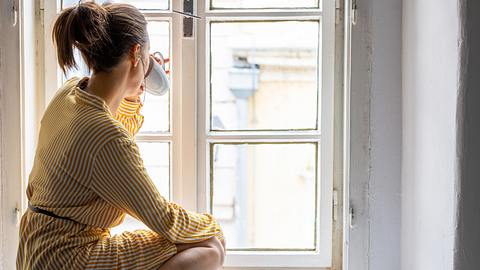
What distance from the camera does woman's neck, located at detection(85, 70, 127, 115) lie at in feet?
5.16

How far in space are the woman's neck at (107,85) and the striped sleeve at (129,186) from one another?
0.49 feet

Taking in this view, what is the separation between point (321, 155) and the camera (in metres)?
1.88

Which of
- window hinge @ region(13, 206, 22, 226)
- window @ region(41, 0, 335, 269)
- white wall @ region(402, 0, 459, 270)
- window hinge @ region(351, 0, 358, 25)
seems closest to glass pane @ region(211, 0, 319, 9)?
window @ region(41, 0, 335, 269)

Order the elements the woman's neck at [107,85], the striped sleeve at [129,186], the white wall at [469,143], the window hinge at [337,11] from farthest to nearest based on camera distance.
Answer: the window hinge at [337,11]
the woman's neck at [107,85]
the striped sleeve at [129,186]
the white wall at [469,143]

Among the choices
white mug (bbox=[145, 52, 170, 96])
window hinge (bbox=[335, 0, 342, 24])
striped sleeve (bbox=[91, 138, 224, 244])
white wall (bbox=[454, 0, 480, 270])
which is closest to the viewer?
white wall (bbox=[454, 0, 480, 270])

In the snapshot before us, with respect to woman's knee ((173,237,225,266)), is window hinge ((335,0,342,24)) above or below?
above

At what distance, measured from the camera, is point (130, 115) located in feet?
5.78

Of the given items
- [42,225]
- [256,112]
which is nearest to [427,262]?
[42,225]

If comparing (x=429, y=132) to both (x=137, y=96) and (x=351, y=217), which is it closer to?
(x=351, y=217)

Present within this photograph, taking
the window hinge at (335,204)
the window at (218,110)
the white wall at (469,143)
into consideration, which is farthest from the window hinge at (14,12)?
the white wall at (469,143)

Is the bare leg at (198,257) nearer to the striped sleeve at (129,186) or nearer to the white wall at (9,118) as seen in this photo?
the striped sleeve at (129,186)

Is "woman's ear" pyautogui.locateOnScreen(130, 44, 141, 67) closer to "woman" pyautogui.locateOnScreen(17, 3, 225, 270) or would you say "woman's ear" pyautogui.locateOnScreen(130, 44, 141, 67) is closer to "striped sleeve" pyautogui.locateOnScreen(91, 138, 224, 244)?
"woman" pyautogui.locateOnScreen(17, 3, 225, 270)

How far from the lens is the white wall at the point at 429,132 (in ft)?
4.53

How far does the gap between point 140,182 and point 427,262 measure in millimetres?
652
